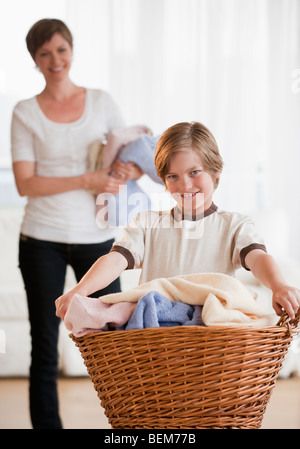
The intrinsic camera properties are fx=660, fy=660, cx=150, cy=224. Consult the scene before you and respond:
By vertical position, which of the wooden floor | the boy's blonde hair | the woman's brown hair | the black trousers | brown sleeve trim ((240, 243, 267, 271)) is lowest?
the wooden floor

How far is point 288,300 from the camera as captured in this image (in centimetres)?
78

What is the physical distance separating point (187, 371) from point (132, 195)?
604 mm

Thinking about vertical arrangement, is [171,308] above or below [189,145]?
below

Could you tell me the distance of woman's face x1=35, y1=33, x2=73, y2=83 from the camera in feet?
4.34

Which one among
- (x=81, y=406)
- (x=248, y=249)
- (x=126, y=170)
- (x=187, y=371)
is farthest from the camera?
(x=81, y=406)

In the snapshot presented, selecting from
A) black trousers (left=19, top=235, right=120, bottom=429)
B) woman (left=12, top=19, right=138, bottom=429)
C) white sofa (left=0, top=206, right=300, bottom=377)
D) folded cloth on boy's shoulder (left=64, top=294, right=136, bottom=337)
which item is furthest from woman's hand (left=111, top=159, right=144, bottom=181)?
white sofa (left=0, top=206, right=300, bottom=377)

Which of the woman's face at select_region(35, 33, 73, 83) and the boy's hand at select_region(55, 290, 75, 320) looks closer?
the boy's hand at select_region(55, 290, 75, 320)

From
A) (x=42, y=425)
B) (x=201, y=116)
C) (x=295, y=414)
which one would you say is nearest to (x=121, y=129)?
(x=42, y=425)

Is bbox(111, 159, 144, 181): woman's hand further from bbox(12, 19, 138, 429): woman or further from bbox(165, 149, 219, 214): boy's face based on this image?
bbox(165, 149, 219, 214): boy's face

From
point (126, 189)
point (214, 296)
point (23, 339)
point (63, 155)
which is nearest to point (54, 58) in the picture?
point (63, 155)

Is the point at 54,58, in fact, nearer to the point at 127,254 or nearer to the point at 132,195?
the point at 132,195

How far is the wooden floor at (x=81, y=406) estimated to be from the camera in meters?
1.82

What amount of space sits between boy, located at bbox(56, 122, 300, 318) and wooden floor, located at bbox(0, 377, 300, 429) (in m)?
0.96

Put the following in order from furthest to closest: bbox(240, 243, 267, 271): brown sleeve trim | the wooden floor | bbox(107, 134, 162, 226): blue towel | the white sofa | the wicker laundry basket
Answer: the white sofa < the wooden floor < bbox(107, 134, 162, 226): blue towel < bbox(240, 243, 267, 271): brown sleeve trim < the wicker laundry basket
